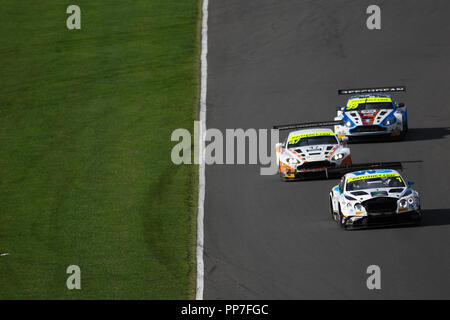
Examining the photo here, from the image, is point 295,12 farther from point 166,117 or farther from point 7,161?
point 7,161

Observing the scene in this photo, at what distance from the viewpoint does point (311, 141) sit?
2928cm

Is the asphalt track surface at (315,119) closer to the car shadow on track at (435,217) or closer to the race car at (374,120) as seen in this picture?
the car shadow on track at (435,217)

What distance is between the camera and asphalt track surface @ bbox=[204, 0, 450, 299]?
2014 centimetres

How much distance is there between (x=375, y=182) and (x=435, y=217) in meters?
A: 1.82

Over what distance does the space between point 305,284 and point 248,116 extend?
1750cm

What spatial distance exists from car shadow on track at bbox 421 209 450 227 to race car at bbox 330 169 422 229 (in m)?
0.67

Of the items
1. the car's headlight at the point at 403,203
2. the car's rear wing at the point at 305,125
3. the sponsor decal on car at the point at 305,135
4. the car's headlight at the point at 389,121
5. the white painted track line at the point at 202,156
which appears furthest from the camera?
the car's headlight at the point at 389,121

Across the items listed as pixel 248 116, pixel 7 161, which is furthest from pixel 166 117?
pixel 7 161

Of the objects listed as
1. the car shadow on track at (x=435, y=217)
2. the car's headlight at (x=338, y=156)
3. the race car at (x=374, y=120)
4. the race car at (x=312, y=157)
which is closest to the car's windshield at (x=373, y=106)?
the race car at (x=374, y=120)

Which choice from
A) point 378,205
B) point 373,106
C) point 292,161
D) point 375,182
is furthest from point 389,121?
point 378,205

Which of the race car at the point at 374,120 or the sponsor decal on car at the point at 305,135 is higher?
the race car at the point at 374,120

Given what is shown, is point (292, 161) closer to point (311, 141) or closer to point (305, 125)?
point (311, 141)

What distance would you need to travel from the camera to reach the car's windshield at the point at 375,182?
23.1 metres

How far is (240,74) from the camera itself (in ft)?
136
